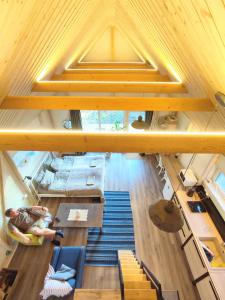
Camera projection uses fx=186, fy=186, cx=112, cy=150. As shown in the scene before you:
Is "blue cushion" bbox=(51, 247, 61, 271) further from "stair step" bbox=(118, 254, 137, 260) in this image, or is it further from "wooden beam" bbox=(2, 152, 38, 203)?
"wooden beam" bbox=(2, 152, 38, 203)

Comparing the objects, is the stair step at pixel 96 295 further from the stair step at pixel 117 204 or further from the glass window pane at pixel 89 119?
the glass window pane at pixel 89 119

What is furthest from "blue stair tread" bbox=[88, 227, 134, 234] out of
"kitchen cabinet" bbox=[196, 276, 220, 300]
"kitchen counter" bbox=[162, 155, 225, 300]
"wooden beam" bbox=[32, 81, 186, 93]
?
"wooden beam" bbox=[32, 81, 186, 93]

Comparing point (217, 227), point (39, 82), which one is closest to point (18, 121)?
point (39, 82)

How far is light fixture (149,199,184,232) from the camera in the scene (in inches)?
75.4

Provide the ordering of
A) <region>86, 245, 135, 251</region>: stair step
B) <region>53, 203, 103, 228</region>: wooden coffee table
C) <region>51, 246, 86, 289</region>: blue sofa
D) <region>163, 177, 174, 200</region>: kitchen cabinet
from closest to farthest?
<region>51, 246, 86, 289</region>: blue sofa < <region>86, 245, 135, 251</region>: stair step < <region>53, 203, 103, 228</region>: wooden coffee table < <region>163, 177, 174, 200</region>: kitchen cabinet

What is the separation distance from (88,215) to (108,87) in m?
2.94

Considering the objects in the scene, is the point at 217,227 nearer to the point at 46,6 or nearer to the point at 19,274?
the point at 19,274

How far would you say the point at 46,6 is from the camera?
1.99 metres

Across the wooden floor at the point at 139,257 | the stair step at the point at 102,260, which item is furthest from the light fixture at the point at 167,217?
the stair step at the point at 102,260

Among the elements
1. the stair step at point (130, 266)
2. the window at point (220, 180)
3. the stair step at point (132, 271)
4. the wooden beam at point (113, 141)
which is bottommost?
the stair step at point (132, 271)

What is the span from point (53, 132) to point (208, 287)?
3.33 metres

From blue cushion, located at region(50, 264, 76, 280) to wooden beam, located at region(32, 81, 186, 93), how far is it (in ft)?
10.8

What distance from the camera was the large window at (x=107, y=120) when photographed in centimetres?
725

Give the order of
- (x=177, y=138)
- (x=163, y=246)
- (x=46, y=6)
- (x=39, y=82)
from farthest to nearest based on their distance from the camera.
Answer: (x=163, y=246)
(x=39, y=82)
(x=177, y=138)
(x=46, y=6)
